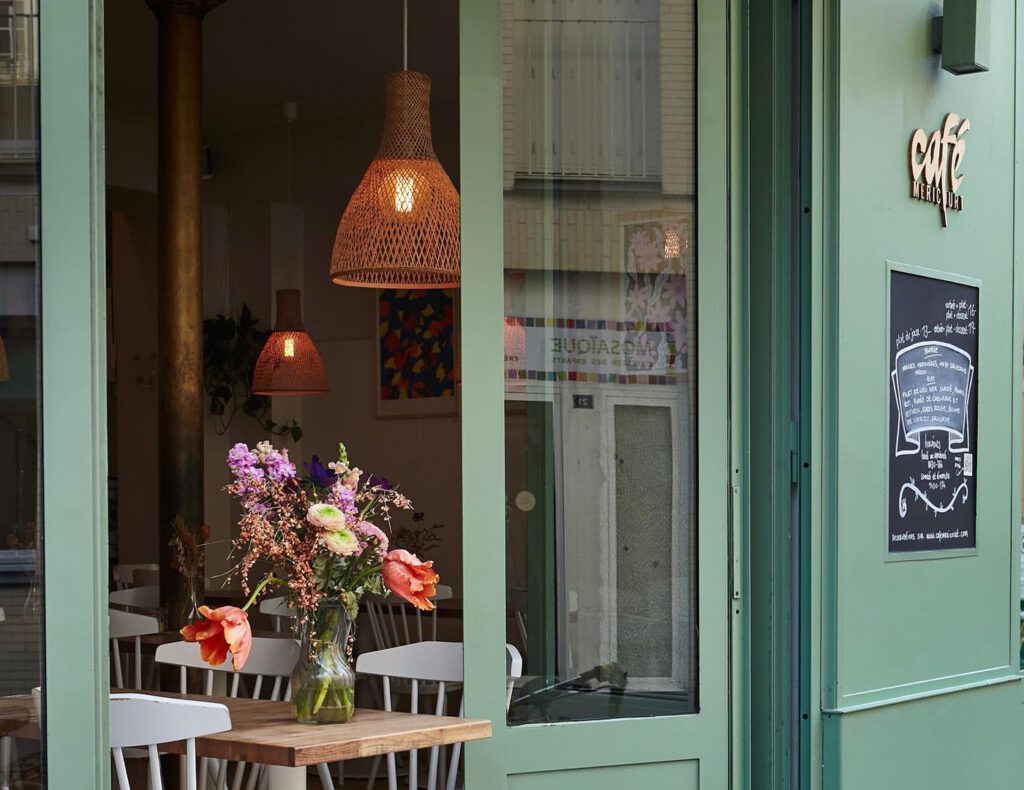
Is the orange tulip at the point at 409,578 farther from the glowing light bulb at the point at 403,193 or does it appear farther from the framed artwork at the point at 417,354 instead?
the framed artwork at the point at 417,354

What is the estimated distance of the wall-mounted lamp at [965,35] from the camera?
4234 mm

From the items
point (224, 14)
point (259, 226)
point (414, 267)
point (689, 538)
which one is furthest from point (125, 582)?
point (689, 538)

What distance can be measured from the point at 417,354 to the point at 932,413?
4140 mm

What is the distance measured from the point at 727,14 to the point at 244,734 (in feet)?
7.38

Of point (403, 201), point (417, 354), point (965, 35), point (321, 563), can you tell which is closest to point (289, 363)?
point (417, 354)

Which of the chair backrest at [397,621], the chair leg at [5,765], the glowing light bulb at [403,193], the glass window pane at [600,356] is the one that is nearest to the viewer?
the chair leg at [5,765]

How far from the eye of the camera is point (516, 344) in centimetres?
351

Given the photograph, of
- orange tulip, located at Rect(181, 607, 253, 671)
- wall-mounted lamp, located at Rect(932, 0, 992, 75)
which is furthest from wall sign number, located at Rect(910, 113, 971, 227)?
orange tulip, located at Rect(181, 607, 253, 671)

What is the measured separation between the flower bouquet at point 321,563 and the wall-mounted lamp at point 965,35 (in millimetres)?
2268

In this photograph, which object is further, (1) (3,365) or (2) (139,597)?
(2) (139,597)

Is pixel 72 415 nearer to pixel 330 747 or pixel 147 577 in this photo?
pixel 330 747

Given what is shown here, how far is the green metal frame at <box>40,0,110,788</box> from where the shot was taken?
2520 millimetres

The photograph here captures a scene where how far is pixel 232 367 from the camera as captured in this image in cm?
873

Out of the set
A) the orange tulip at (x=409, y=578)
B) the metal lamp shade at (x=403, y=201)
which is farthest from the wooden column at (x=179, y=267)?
the orange tulip at (x=409, y=578)
